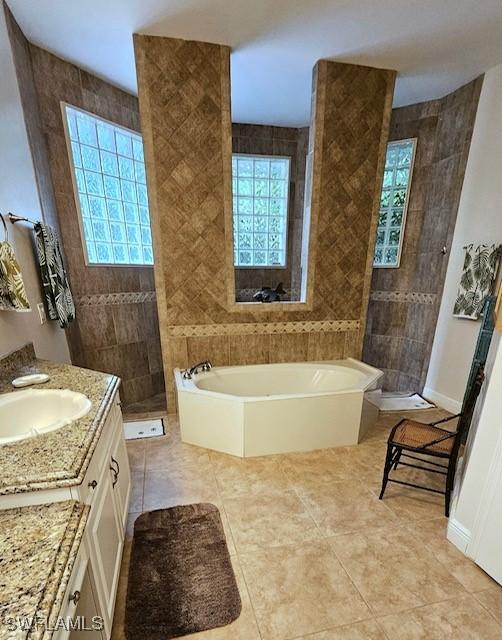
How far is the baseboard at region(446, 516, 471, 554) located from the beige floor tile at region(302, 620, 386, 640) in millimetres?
667

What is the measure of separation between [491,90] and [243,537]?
3.98 m

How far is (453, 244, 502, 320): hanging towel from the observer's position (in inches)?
102

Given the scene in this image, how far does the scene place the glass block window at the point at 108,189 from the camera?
2826 mm

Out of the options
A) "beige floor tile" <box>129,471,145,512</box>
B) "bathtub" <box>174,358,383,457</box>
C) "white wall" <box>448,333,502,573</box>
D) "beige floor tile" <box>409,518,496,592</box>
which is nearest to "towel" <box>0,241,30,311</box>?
"bathtub" <box>174,358,383,457</box>

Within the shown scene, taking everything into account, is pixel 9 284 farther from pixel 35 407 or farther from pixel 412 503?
pixel 412 503

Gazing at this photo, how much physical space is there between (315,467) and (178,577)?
3.82 ft

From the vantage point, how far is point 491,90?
2584 millimetres

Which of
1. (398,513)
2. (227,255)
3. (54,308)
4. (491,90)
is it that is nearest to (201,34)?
(227,255)

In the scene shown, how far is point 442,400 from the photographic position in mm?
3156

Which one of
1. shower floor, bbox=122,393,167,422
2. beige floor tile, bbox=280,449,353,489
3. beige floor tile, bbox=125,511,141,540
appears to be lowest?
shower floor, bbox=122,393,167,422

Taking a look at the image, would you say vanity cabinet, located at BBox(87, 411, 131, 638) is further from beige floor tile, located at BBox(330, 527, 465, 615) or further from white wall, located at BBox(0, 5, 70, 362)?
beige floor tile, located at BBox(330, 527, 465, 615)

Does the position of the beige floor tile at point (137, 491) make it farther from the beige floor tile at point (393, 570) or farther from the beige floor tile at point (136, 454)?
the beige floor tile at point (393, 570)

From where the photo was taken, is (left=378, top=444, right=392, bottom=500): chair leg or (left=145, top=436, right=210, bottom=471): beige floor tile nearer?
(left=378, top=444, right=392, bottom=500): chair leg

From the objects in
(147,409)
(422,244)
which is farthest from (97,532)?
(422,244)
